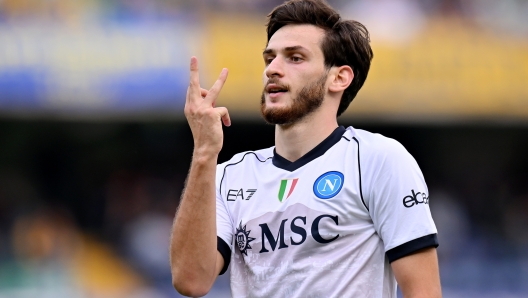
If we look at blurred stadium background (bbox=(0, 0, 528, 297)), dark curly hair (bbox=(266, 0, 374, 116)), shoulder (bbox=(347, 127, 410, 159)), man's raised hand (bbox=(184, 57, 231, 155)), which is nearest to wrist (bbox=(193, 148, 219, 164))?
man's raised hand (bbox=(184, 57, 231, 155))

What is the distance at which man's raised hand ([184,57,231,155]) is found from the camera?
3.60 metres

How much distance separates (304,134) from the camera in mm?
3910

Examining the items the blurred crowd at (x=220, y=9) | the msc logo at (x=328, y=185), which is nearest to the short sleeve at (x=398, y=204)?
the msc logo at (x=328, y=185)

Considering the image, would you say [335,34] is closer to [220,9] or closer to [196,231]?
[196,231]

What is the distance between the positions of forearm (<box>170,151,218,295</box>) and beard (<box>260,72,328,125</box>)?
0.40 meters

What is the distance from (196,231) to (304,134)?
694 mm

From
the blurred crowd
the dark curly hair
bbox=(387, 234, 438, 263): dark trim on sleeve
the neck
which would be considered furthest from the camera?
the blurred crowd

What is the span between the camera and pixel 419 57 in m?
13.5

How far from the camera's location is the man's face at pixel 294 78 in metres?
3.85

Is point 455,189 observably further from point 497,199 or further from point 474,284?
point 474,284

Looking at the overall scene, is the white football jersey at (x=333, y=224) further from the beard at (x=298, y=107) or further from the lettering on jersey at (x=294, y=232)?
the beard at (x=298, y=107)

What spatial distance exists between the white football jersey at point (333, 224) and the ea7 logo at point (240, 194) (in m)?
0.02

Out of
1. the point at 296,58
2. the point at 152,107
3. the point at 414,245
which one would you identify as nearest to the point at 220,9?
the point at 152,107

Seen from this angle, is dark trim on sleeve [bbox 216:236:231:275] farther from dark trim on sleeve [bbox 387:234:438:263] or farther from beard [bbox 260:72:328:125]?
dark trim on sleeve [bbox 387:234:438:263]
